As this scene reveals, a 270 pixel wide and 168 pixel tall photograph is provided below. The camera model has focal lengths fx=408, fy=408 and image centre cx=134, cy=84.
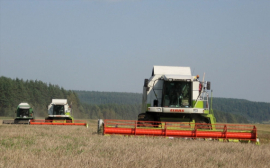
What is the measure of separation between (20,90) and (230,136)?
79902 mm

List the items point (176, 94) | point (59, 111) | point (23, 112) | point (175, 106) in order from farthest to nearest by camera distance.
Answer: point (23, 112)
point (59, 111)
point (176, 94)
point (175, 106)

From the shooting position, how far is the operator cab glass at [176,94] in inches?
637

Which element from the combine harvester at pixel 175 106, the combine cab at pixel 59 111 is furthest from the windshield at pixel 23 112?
the combine harvester at pixel 175 106

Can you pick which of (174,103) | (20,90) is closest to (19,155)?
(174,103)

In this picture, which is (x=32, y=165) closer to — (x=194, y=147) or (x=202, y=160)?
(x=202, y=160)

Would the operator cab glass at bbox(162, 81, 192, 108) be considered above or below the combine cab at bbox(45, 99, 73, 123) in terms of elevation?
above

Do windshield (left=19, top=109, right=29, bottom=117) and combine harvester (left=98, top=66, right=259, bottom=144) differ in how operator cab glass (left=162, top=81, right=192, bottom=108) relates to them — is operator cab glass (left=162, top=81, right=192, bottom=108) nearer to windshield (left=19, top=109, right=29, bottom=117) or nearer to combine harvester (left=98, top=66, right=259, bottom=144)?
combine harvester (left=98, top=66, right=259, bottom=144)

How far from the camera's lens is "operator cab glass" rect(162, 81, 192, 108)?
16.2m

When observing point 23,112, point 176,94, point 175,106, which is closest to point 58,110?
point 23,112

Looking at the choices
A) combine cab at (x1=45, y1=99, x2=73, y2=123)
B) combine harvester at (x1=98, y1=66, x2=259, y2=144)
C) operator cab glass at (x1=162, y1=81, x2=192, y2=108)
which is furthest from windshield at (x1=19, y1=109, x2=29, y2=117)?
operator cab glass at (x1=162, y1=81, x2=192, y2=108)

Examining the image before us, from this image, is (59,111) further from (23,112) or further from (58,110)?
(23,112)

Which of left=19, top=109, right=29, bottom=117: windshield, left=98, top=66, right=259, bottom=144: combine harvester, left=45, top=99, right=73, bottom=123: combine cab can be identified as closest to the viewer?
left=98, top=66, right=259, bottom=144: combine harvester

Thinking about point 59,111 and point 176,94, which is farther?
point 59,111

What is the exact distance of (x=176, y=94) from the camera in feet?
53.4
